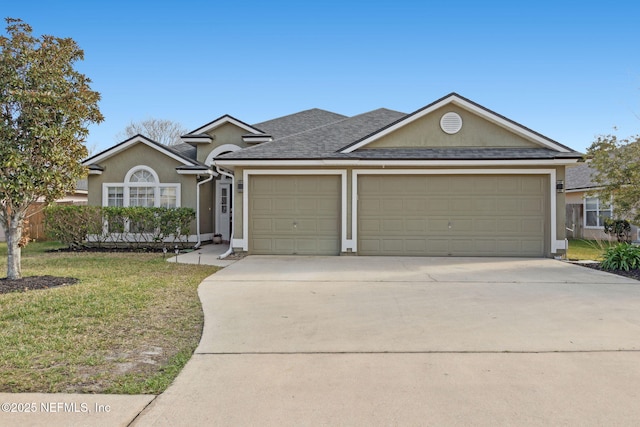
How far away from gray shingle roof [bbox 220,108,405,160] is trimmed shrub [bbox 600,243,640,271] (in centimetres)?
705

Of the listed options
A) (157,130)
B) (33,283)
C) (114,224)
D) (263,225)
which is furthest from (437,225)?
(157,130)

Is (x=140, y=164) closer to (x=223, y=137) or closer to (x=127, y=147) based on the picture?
(x=127, y=147)

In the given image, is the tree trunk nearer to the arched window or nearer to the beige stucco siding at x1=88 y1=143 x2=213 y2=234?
the beige stucco siding at x1=88 y1=143 x2=213 y2=234

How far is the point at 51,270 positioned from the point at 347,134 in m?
9.43

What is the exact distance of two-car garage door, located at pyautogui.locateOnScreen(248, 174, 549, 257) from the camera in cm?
1159

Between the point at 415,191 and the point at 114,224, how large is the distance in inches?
393

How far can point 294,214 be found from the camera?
12.0 m

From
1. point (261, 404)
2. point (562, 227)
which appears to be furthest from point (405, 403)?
point (562, 227)

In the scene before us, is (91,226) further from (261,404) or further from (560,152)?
(560,152)

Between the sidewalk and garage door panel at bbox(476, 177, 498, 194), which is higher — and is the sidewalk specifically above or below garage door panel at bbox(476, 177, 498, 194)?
below

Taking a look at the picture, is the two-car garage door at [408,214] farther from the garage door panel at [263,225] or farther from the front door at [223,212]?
the front door at [223,212]

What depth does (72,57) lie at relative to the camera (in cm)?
750

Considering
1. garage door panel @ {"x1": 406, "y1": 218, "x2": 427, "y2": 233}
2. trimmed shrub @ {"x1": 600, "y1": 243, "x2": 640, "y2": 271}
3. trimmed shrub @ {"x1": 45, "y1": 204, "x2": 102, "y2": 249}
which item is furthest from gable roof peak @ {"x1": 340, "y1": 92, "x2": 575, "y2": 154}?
trimmed shrub @ {"x1": 45, "y1": 204, "x2": 102, "y2": 249}

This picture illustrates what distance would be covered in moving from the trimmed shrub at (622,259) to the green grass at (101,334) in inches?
367
